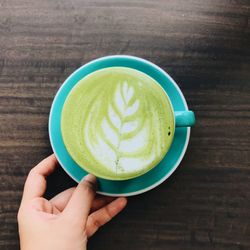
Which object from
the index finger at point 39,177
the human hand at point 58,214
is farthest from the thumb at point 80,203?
the index finger at point 39,177

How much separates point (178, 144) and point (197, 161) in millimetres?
78

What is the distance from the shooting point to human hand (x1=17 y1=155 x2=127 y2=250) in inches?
27.8

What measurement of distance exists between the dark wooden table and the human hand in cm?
3

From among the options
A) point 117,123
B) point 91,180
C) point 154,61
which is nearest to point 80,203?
point 91,180

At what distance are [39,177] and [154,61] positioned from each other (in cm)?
33

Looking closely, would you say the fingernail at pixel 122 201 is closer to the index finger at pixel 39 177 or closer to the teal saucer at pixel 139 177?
the teal saucer at pixel 139 177

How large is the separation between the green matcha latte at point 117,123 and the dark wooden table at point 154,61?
129mm

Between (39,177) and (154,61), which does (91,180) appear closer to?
(39,177)

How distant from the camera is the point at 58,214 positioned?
2.41ft

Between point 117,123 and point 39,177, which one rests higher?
point 117,123

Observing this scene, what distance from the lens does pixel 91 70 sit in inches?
29.9

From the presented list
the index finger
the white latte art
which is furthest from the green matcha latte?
the index finger

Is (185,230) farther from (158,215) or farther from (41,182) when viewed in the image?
(41,182)

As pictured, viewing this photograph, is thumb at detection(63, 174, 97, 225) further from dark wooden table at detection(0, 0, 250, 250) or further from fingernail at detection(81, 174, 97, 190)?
dark wooden table at detection(0, 0, 250, 250)
